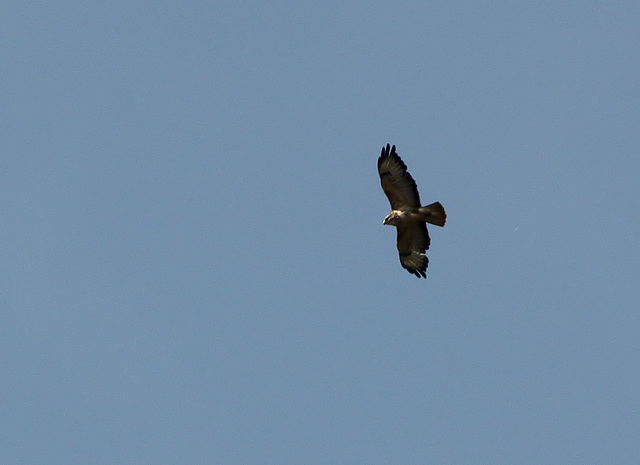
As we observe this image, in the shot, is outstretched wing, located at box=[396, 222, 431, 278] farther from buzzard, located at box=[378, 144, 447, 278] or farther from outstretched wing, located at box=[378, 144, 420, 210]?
outstretched wing, located at box=[378, 144, 420, 210]

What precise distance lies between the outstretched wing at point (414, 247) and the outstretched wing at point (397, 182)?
0.91 m

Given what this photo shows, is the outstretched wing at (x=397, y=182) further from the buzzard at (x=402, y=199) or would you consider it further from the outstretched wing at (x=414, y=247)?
the outstretched wing at (x=414, y=247)

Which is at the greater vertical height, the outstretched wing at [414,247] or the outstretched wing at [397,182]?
the outstretched wing at [397,182]

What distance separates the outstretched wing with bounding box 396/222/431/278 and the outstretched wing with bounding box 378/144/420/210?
91 cm

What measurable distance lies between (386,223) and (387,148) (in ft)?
7.07

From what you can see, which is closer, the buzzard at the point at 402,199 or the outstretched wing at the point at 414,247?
the buzzard at the point at 402,199

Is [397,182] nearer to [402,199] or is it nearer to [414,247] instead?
[402,199]

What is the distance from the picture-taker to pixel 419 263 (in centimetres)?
3100

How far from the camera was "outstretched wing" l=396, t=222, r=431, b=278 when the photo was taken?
3047 cm

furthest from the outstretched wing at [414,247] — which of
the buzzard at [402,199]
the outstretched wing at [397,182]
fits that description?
the outstretched wing at [397,182]

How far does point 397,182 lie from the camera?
29.8 metres

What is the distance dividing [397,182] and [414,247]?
7.52 ft

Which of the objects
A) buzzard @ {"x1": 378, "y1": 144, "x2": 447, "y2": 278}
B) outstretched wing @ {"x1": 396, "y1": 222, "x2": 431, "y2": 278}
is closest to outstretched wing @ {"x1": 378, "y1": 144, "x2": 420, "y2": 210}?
buzzard @ {"x1": 378, "y1": 144, "x2": 447, "y2": 278}

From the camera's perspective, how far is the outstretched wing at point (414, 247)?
3047 centimetres
